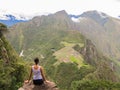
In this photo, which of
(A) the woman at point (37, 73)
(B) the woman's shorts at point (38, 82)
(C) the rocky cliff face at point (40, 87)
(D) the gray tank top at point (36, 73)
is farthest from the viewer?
(C) the rocky cliff face at point (40, 87)

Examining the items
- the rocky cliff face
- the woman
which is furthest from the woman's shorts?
the rocky cliff face

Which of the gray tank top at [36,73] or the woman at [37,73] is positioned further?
the gray tank top at [36,73]

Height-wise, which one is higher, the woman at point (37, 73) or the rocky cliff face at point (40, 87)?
the woman at point (37, 73)

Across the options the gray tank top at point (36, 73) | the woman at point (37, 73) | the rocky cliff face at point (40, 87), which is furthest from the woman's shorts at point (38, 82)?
the gray tank top at point (36, 73)

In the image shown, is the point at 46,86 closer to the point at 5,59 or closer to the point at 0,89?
the point at 0,89

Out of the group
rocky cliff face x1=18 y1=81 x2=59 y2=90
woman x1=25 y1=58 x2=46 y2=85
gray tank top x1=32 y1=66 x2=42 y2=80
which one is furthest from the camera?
rocky cliff face x1=18 y1=81 x2=59 y2=90

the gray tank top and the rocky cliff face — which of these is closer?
the gray tank top

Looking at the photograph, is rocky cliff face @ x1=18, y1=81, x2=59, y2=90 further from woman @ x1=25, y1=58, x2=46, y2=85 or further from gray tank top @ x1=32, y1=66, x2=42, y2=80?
gray tank top @ x1=32, y1=66, x2=42, y2=80

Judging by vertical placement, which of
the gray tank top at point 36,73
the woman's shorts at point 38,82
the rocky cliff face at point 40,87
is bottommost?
the rocky cliff face at point 40,87

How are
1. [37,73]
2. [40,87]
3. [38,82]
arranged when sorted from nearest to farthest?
[37,73] < [38,82] < [40,87]

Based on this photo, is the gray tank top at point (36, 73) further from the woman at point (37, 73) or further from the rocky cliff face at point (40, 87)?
the rocky cliff face at point (40, 87)

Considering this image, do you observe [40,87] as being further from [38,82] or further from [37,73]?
[37,73]

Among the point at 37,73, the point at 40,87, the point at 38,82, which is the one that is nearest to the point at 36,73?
the point at 37,73

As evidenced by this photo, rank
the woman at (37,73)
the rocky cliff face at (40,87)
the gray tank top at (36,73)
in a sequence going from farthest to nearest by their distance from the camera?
the rocky cliff face at (40,87)
the gray tank top at (36,73)
the woman at (37,73)
